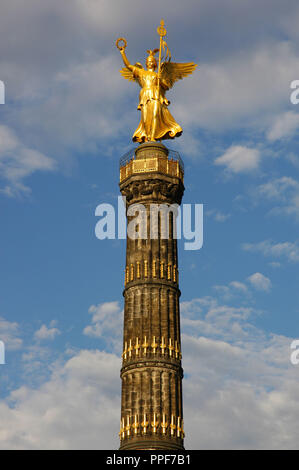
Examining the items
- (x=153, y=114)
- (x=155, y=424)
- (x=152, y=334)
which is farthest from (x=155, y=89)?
(x=155, y=424)

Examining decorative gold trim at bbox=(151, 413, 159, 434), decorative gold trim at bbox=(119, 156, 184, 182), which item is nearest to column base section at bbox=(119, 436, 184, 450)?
decorative gold trim at bbox=(151, 413, 159, 434)

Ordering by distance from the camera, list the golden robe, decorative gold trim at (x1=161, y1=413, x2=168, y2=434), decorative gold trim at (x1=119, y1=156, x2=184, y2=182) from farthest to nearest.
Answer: the golden robe, decorative gold trim at (x1=119, y1=156, x2=184, y2=182), decorative gold trim at (x1=161, y1=413, x2=168, y2=434)

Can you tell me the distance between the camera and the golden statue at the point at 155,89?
80.1m

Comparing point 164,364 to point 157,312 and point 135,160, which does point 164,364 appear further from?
point 135,160

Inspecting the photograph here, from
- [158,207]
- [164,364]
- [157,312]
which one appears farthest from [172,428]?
[158,207]

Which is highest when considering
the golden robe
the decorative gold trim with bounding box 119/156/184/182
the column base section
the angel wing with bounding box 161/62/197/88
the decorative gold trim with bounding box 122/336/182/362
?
the angel wing with bounding box 161/62/197/88

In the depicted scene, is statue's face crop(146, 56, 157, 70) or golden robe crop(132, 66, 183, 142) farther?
statue's face crop(146, 56, 157, 70)

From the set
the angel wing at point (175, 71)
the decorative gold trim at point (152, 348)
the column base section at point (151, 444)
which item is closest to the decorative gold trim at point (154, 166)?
the angel wing at point (175, 71)

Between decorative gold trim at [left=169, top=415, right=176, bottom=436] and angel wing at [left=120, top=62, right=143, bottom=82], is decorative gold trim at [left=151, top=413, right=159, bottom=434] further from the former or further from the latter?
angel wing at [left=120, top=62, right=143, bottom=82]

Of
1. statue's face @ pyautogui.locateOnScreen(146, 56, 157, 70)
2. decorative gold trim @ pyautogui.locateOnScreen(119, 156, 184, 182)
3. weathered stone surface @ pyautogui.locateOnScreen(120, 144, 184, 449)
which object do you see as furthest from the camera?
statue's face @ pyautogui.locateOnScreen(146, 56, 157, 70)

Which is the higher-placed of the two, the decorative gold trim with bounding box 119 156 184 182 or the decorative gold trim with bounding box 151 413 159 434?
the decorative gold trim with bounding box 119 156 184 182

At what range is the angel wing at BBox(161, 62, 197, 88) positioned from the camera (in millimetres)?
81750
